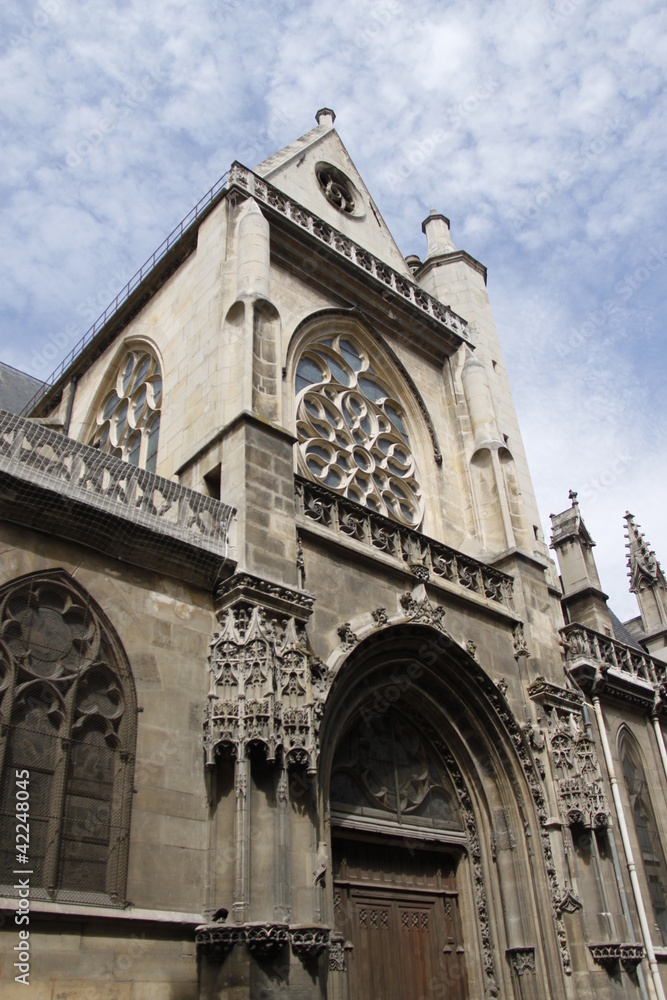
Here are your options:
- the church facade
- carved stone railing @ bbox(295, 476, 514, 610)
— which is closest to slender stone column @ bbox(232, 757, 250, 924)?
the church facade

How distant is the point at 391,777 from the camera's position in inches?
406

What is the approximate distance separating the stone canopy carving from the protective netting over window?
3.60 metres

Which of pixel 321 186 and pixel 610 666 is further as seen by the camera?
pixel 321 186

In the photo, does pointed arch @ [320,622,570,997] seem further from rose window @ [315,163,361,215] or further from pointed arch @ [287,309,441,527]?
rose window @ [315,163,361,215]

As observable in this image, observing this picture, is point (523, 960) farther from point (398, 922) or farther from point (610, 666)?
point (610, 666)

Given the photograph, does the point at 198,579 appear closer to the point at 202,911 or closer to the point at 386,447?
the point at 202,911

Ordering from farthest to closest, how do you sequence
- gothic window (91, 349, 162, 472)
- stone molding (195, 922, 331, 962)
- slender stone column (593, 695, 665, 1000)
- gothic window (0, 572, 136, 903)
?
gothic window (91, 349, 162, 472) → slender stone column (593, 695, 665, 1000) → stone molding (195, 922, 331, 962) → gothic window (0, 572, 136, 903)

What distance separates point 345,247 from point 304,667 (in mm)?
8427

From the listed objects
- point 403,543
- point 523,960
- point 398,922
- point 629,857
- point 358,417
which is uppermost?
point 358,417

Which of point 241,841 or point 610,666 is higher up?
point 610,666

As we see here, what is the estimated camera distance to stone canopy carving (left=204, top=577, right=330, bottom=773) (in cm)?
752

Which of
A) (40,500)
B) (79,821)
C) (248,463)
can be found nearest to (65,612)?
(40,500)

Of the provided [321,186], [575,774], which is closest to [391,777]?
[575,774]

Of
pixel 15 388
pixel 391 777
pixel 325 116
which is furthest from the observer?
pixel 15 388
